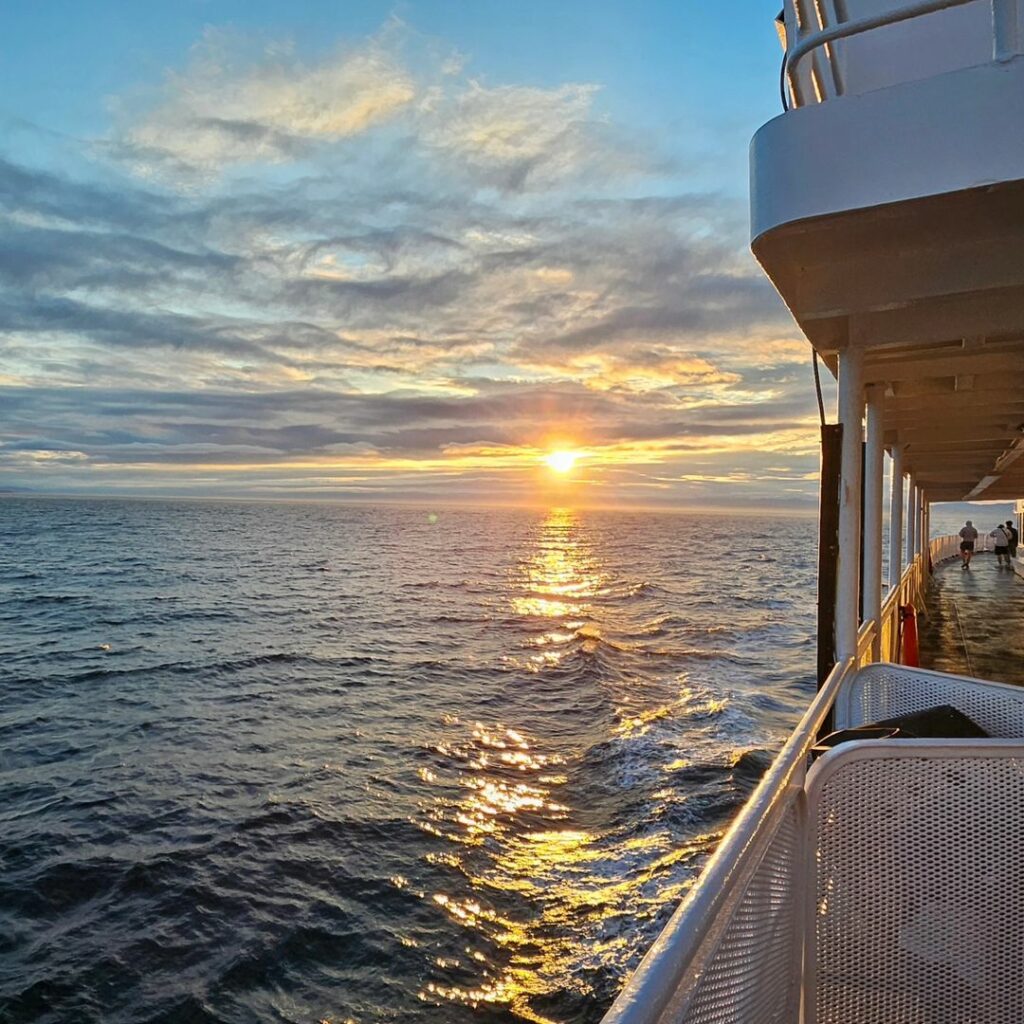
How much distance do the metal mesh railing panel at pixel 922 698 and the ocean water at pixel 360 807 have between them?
3491 millimetres

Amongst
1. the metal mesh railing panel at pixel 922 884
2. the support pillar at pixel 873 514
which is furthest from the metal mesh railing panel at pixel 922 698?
the support pillar at pixel 873 514

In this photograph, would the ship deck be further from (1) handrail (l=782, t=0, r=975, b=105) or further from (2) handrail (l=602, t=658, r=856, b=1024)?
(2) handrail (l=602, t=658, r=856, b=1024)

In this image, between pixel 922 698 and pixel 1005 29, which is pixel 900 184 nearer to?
pixel 1005 29

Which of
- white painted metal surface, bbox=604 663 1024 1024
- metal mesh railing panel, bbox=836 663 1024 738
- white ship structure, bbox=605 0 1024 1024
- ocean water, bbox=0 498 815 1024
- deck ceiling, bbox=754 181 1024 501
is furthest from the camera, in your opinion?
ocean water, bbox=0 498 815 1024

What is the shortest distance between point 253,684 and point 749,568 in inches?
1881

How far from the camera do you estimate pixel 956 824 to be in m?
2.24

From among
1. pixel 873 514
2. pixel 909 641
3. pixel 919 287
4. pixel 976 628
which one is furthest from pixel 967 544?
pixel 919 287

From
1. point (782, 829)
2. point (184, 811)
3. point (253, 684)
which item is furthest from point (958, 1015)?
point (253, 684)

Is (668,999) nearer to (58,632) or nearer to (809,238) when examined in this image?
(809,238)

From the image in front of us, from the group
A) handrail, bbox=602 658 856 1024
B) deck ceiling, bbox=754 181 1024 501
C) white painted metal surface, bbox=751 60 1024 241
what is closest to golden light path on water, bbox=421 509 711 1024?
handrail, bbox=602 658 856 1024

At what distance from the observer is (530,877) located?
8.37 meters

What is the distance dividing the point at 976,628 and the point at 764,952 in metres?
15.7

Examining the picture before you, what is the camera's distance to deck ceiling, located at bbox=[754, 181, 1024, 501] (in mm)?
4004

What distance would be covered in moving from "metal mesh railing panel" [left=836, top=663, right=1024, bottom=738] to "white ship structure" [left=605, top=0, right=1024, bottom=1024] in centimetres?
1
